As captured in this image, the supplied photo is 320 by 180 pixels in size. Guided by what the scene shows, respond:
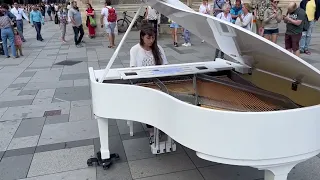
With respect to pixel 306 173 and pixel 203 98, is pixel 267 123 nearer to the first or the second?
pixel 203 98

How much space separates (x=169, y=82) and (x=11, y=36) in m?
8.03

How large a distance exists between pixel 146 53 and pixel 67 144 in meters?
1.70

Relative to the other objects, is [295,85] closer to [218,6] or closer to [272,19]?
[272,19]

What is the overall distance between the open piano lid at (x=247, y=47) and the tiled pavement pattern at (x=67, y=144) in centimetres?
124

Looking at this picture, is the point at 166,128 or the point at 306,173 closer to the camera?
the point at 166,128

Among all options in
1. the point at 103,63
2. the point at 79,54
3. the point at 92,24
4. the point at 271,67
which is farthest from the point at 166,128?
the point at 92,24

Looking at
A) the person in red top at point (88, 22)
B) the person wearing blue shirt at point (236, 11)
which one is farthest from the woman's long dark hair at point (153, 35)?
the person in red top at point (88, 22)

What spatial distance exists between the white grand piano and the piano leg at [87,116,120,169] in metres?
0.01

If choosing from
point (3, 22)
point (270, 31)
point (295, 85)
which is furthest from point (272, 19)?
point (3, 22)

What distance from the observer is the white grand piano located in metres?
2.02

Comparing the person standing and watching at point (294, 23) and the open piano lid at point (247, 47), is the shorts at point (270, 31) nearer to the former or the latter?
the person standing and watching at point (294, 23)

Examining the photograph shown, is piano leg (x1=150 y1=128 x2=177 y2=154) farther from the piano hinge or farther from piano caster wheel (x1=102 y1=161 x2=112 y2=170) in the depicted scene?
the piano hinge

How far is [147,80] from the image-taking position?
3371 millimetres

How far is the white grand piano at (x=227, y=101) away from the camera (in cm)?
202
